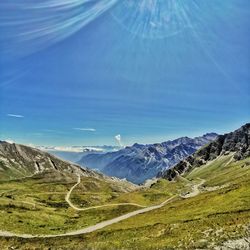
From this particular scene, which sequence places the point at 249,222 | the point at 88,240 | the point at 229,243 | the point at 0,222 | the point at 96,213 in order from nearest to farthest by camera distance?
the point at 229,243, the point at 249,222, the point at 88,240, the point at 0,222, the point at 96,213

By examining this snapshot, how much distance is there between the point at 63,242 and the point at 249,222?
A: 30236 mm

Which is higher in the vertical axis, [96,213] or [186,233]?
[96,213]

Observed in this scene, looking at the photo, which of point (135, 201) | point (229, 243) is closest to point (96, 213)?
point (135, 201)

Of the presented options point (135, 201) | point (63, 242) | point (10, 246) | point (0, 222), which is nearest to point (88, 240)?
point (63, 242)

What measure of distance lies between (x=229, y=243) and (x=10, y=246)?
125ft

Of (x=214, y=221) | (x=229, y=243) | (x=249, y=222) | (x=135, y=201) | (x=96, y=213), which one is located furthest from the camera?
(x=135, y=201)

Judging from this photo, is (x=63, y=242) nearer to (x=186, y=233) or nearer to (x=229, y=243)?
(x=186, y=233)

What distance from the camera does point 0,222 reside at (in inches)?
3912

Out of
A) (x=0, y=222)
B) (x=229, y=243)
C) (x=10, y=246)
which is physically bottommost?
(x=229, y=243)

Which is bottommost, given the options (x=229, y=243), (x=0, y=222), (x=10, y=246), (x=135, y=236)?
(x=229, y=243)

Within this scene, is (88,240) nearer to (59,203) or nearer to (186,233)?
(186,233)

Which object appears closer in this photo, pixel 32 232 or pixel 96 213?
pixel 32 232

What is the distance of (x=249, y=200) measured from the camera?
77375 mm

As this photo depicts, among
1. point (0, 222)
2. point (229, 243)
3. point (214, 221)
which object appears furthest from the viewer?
point (0, 222)
